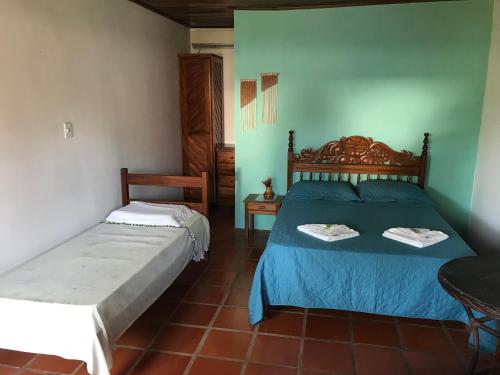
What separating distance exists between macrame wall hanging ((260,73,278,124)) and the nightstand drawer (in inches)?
36.3

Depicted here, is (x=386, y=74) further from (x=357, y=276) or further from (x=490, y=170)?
(x=357, y=276)

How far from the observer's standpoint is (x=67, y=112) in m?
3.02

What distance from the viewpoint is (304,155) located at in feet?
14.0

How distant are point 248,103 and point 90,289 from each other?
2.72 metres

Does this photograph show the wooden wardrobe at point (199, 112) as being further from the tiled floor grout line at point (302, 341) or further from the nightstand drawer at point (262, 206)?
the tiled floor grout line at point (302, 341)

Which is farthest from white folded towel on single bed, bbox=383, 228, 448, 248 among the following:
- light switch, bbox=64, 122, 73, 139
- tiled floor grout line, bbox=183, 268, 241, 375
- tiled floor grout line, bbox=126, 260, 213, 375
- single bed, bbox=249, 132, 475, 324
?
light switch, bbox=64, 122, 73, 139

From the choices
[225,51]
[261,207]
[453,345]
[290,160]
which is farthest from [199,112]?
[453,345]

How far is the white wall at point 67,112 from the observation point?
2.54 m

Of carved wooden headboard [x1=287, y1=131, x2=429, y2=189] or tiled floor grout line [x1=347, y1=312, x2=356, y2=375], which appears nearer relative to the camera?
tiled floor grout line [x1=347, y1=312, x2=356, y2=375]

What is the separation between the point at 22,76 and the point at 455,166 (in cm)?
387

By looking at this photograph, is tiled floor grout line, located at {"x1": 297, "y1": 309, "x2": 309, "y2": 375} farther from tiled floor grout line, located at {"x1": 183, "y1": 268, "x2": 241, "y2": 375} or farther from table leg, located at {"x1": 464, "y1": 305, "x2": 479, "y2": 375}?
table leg, located at {"x1": 464, "y1": 305, "x2": 479, "y2": 375}

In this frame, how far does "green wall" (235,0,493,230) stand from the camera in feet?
12.7

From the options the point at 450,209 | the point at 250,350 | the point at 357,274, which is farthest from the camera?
the point at 450,209

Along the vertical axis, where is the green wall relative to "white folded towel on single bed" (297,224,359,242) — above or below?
above
